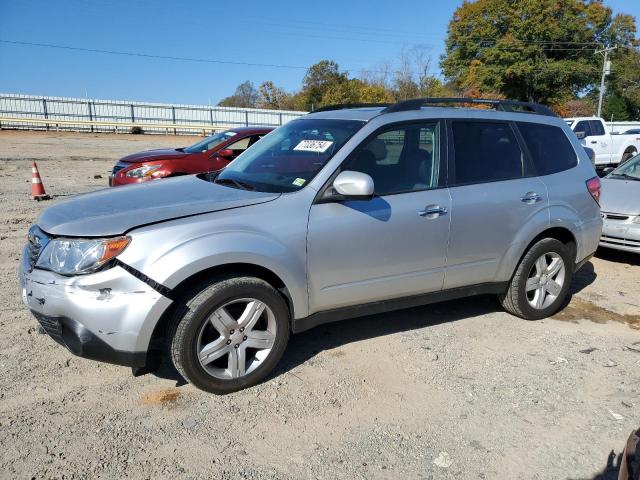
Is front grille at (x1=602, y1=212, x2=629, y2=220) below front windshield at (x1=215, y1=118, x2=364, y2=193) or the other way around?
below

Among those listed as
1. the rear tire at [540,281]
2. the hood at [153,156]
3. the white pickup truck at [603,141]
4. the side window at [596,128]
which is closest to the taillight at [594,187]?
the rear tire at [540,281]

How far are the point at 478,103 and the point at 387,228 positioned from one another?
1.67 metres

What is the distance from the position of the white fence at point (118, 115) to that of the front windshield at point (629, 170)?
30.9 m

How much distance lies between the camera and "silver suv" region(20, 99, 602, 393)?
298 cm

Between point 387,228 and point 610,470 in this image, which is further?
point 387,228

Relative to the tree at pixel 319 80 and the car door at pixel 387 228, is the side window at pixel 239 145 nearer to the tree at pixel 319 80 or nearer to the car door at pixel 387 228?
the car door at pixel 387 228

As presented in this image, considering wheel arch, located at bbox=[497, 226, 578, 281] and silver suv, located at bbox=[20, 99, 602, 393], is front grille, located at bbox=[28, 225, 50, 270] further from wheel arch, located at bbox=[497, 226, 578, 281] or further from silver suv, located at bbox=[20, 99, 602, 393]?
wheel arch, located at bbox=[497, 226, 578, 281]

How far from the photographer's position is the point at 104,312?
2.90m

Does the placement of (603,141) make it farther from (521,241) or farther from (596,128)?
(521,241)

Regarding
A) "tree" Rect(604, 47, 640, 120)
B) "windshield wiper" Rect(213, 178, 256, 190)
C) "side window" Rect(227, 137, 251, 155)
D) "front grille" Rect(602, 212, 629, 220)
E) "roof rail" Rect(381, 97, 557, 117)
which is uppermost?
"tree" Rect(604, 47, 640, 120)

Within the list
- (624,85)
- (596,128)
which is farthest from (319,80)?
(596,128)

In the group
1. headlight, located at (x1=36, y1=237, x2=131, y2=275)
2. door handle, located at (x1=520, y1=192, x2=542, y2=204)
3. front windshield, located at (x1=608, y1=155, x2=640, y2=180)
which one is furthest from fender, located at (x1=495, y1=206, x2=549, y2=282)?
front windshield, located at (x1=608, y1=155, x2=640, y2=180)

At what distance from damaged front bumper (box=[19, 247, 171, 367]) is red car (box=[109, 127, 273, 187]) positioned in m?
5.89

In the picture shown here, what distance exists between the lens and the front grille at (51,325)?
3010mm
